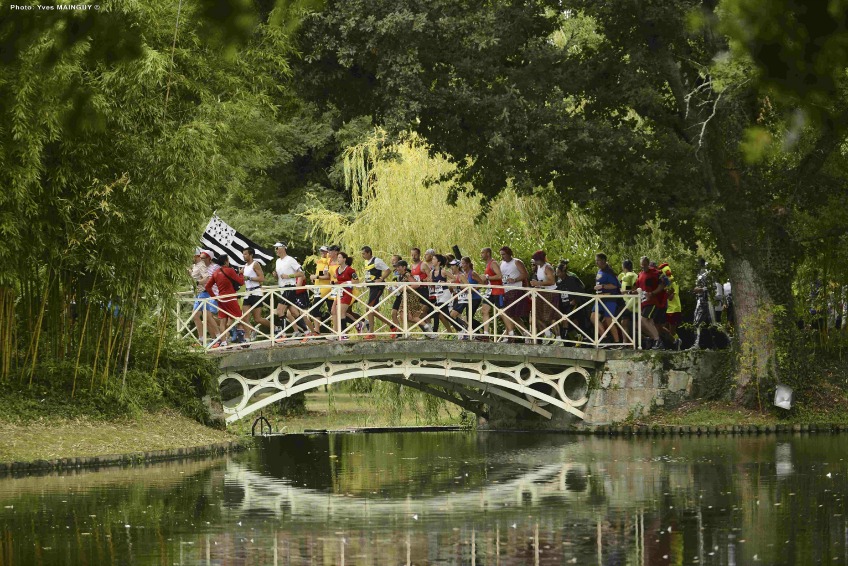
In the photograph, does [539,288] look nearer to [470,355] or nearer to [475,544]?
[470,355]

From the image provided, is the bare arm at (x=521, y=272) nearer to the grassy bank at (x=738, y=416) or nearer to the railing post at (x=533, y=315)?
the railing post at (x=533, y=315)

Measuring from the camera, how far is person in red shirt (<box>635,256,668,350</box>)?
26828 millimetres

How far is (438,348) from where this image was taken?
25719 millimetres

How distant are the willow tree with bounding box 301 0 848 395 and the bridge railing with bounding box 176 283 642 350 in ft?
5.24

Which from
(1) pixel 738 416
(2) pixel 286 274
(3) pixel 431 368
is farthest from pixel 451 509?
(1) pixel 738 416

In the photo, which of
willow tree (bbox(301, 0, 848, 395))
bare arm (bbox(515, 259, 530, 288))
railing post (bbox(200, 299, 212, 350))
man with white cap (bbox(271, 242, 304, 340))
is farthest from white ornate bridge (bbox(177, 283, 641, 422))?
willow tree (bbox(301, 0, 848, 395))

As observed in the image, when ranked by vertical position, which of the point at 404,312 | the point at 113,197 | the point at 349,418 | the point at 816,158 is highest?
the point at 816,158

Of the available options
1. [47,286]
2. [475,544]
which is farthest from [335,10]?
[475,544]

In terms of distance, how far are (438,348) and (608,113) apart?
4.72m

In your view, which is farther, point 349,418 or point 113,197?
point 349,418

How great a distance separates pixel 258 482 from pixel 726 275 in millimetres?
13067

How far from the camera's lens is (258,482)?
17828 millimetres

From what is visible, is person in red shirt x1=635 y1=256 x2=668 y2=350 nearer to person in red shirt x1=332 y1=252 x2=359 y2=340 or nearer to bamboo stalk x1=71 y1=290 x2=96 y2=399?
person in red shirt x1=332 y1=252 x2=359 y2=340

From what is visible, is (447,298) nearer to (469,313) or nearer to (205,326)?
(469,313)
